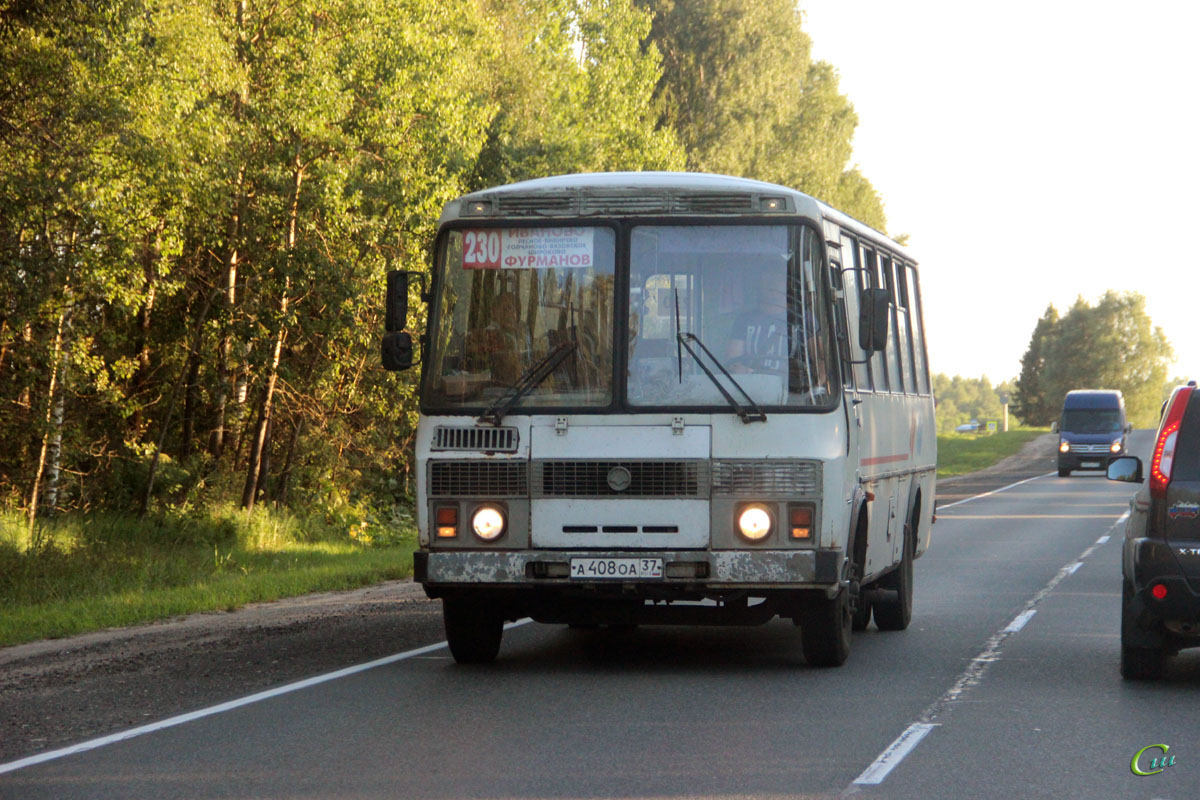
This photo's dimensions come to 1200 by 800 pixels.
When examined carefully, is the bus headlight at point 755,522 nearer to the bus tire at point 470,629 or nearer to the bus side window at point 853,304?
the bus side window at point 853,304

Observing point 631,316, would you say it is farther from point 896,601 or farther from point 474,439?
point 896,601

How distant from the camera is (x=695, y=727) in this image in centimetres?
820

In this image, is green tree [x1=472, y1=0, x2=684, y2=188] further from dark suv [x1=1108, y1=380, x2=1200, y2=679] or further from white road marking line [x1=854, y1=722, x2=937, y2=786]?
white road marking line [x1=854, y1=722, x2=937, y2=786]

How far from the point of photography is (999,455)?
73812mm

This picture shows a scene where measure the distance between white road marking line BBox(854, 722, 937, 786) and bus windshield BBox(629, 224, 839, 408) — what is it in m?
2.32

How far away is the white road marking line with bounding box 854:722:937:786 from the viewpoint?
6.93m

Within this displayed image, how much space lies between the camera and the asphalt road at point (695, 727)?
6792mm

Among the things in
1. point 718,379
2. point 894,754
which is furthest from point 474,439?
point 894,754

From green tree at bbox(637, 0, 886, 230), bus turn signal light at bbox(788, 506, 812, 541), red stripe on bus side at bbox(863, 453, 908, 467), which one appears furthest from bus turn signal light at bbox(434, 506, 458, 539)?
green tree at bbox(637, 0, 886, 230)

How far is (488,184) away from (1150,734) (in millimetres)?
23731

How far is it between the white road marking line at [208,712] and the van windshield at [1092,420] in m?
45.6

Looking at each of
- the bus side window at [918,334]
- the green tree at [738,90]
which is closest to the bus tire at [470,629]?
the bus side window at [918,334]

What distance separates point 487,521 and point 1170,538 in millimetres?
3989

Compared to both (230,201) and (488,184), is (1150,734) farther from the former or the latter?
(488,184)
